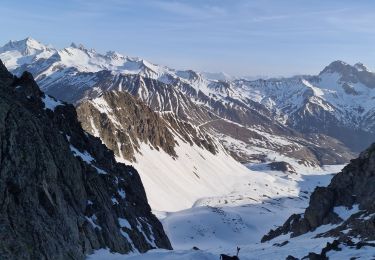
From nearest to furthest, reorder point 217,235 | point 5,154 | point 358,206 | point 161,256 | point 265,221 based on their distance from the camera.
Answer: point 5,154 < point 161,256 < point 358,206 < point 217,235 < point 265,221

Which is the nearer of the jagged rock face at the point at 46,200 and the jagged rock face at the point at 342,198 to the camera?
the jagged rock face at the point at 46,200

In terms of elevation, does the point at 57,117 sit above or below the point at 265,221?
above

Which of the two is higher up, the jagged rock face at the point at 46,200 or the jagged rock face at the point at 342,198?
the jagged rock face at the point at 46,200

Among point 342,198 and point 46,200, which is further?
point 342,198

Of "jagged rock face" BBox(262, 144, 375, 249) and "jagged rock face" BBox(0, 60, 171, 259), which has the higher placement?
"jagged rock face" BBox(0, 60, 171, 259)

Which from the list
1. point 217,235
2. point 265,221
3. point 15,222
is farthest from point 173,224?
point 15,222

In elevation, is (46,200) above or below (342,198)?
above

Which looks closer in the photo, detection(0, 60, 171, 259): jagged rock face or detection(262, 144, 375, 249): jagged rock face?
detection(0, 60, 171, 259): jagged rock face

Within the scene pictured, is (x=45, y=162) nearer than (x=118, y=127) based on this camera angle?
Yes

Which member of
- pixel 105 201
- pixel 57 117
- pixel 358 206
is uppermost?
pixel 57 117

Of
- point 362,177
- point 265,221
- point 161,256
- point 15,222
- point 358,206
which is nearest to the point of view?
point 15,222

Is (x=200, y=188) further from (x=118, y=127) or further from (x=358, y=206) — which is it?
(x=358, y=206)
